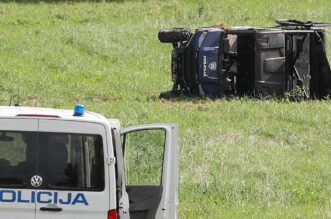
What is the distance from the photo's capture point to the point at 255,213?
13609 mm

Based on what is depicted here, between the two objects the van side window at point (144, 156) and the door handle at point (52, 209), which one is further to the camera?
the van side window at point (144, 156)

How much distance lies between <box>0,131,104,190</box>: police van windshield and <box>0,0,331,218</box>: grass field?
3826 mm

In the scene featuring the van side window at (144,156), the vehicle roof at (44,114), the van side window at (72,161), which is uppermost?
the vehicle roof at (44,114)

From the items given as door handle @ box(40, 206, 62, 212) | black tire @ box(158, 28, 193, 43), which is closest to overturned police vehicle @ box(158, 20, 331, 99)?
black tire @ box(158, 28, 193, 43)

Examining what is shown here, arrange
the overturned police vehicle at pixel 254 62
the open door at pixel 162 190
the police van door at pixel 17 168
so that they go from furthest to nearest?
the overturned police vehicle at pixel 254 62 → the open door at pixel 162 190 → the police van door at pixel 17 168

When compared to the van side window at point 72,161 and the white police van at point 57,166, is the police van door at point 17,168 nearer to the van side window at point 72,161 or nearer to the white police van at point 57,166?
the white police van at point 57,166

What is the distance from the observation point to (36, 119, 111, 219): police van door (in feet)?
32.0

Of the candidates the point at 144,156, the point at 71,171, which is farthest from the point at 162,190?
the point at 144,156

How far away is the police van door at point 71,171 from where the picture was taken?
974 centimetres

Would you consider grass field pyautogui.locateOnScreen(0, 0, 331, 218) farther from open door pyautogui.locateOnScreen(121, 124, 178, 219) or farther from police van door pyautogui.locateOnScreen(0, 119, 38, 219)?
police van door pyautogui.locateOnScreen(0, 119, 38, 219)

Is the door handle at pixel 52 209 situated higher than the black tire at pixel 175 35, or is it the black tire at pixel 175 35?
the black tire at pixel 175 35

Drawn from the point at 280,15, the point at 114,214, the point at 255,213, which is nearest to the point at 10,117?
the point at 114,214

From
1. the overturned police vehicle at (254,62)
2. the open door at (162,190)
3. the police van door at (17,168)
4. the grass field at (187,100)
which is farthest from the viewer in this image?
the overturned police vehicle at (254,62)

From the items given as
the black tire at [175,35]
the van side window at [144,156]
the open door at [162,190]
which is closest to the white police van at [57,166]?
the open door at [162,190]
